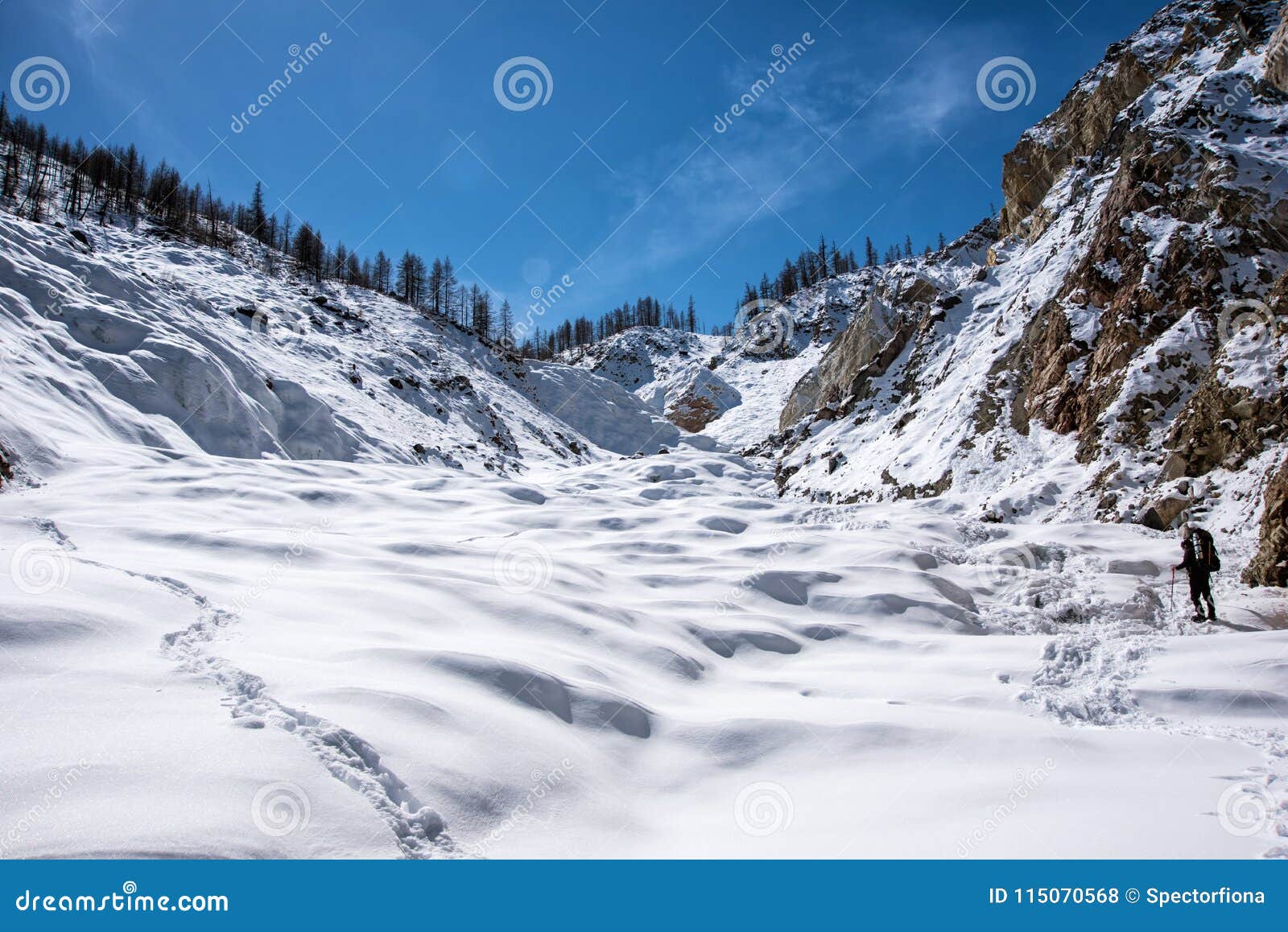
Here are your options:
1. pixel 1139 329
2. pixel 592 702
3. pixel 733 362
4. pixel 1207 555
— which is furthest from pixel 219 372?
pixel 733 362

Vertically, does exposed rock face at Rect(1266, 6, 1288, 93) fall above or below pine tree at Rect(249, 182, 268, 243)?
below

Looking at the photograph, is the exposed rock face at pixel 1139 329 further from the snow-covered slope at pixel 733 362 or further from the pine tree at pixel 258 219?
the pine tree at pixel 258 219

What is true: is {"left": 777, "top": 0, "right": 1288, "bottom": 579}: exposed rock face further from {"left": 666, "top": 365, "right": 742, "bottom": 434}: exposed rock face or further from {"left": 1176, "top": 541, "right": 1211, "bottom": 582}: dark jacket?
{"left": 666, "top": 365, "right": 742, "bottom": 434}: exposed rock face

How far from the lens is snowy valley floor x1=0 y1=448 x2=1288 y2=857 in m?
3.41

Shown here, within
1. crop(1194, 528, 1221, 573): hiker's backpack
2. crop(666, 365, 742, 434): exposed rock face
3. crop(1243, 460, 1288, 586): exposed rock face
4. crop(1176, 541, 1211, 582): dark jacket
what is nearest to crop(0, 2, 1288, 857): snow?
crop(1243, 460, 1288, 586): exposed rock face

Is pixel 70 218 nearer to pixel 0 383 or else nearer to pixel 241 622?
pixel 0 383

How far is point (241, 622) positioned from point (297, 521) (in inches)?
281

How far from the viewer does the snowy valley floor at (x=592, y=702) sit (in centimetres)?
341

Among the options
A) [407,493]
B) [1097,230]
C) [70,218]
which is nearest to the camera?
[407,493]

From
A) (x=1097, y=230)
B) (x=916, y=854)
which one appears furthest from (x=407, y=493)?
(x=1097, y=230)

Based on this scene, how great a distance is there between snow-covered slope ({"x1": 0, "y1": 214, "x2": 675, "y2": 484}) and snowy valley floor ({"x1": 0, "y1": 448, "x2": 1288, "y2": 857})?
34.1 feet

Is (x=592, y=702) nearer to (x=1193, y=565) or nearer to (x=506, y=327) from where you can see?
(x=1193, y=565)

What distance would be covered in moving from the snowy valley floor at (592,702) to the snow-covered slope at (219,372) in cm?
1039

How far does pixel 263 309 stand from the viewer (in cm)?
4053
